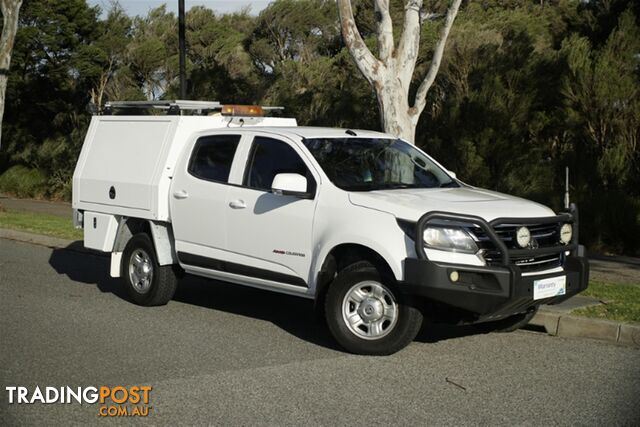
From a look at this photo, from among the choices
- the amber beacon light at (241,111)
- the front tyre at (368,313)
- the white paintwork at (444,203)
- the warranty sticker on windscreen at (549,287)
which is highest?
the amber beacon light at (241,111)

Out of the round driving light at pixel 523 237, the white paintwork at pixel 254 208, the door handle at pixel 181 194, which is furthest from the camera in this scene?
the door handle at pixel 181 194

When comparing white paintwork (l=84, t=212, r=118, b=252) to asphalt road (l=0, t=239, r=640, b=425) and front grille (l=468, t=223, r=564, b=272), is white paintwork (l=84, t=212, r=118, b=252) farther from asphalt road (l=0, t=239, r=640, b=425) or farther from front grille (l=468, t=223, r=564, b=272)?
front grille (l=468, t=223, r=564, b=272)

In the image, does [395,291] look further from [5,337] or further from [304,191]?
[5,337]

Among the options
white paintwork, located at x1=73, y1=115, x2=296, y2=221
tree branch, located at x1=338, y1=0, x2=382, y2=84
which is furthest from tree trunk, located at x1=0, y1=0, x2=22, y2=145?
white paintwork, located at x1=73, y1=115, x2=296, y2=221

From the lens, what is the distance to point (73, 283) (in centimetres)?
1175

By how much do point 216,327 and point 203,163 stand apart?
66.3 inches

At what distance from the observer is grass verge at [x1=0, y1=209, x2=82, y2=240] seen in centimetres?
1605

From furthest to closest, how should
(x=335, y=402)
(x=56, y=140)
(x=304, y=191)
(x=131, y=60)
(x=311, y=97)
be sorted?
Answer: (x=131, y=60), (x=56, y=140), (x=311, y=97), (x=304, y=191), (x=335, y=402)

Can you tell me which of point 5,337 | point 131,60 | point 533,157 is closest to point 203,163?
point 5,337

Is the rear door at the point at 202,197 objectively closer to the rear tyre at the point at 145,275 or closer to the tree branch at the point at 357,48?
the rear tyre at the point at 145,275

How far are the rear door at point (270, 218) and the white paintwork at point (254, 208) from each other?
1 centimetres

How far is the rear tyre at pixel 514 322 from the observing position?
8.84m

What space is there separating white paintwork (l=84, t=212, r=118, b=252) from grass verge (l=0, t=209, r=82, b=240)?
4.75m

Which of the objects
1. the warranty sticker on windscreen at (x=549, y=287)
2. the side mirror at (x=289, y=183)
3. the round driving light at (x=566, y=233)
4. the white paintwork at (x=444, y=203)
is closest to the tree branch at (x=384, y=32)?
the white paintwork at (x=444, y=203)
